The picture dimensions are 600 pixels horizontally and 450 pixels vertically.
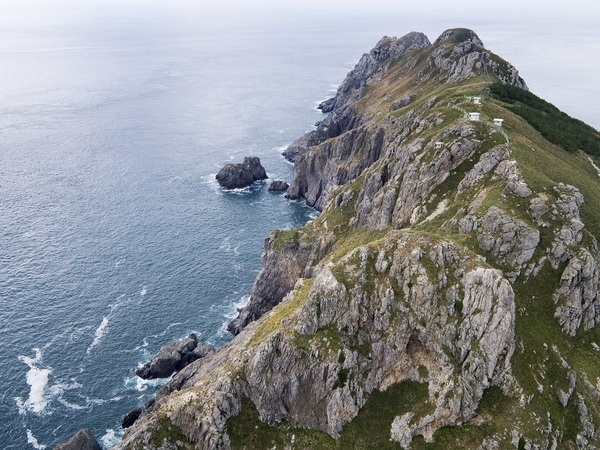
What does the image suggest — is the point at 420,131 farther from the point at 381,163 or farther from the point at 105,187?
the point at 105,187

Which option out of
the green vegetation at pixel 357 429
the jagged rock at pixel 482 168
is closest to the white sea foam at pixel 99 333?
the green vegetation at pixel 357 429

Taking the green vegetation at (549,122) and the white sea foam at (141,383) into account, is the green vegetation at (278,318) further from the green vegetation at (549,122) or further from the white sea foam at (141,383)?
the green vegetation at (549,122)

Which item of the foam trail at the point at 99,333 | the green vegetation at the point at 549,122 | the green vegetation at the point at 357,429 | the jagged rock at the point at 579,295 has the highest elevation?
the green vegetation at the point at 549,122

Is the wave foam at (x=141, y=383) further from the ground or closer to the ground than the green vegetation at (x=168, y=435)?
closer to the ground

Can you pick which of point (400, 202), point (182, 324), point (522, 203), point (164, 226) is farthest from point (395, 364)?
point (164, 226)

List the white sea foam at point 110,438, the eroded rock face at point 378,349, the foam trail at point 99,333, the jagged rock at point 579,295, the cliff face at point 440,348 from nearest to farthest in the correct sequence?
the cliff face at point 440,348 < the eroded rock face at point 378,349 < the jagged rock at point 579,295 < the white sea foam at point 110,438 < the foam trail at point 99,333

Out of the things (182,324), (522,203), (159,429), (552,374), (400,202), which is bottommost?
(182,324)
